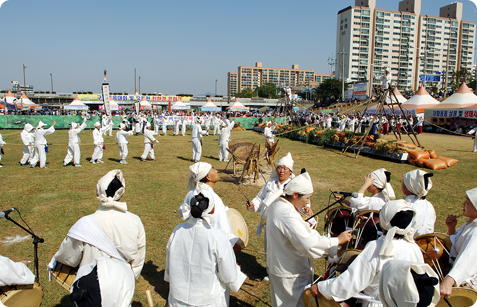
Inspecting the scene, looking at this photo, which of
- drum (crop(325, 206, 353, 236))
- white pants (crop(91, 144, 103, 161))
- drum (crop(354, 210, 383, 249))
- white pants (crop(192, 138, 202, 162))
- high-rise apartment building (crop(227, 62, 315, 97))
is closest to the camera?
drum (crop(354, 210, 383, 249))

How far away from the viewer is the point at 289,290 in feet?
9.95

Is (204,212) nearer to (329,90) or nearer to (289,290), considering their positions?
(289,290)

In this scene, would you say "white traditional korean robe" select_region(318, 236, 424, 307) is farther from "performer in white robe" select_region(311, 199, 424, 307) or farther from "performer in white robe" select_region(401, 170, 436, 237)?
"performer in white robe" select_region(401, 170, 436, 237)

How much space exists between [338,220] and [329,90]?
244ft

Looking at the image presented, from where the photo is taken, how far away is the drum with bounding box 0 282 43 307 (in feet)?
8.21

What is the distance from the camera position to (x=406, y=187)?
3783 mm

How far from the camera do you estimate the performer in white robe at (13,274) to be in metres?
2.44

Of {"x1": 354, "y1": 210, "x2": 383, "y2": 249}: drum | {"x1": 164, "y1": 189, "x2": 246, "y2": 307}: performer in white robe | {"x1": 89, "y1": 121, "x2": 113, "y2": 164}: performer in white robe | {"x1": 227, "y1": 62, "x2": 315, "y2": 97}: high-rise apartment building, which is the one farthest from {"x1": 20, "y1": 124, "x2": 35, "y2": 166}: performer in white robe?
{"x1": 227, "y1": 62, "x2": 315, "y2": 97}: high-rise apartment building

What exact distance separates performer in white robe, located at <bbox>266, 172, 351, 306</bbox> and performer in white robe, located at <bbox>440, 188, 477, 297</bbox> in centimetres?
84

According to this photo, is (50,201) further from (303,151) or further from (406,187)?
(303,151)

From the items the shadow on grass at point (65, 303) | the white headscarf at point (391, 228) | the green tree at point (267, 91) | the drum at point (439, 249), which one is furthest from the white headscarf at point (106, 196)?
the green tree at point (267, 91)

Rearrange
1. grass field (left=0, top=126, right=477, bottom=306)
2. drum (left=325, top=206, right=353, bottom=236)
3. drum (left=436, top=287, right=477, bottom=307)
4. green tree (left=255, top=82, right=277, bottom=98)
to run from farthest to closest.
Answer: green tree (left=255, top=82, right=277, bottom=98), grass field (left=0, top=126, right=477, bottom=306), drum (left=325, top=206, right=353, bottom=236), drum (left=436, top=287, right=477, bottom=307)

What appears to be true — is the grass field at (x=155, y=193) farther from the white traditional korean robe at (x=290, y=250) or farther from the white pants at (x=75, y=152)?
the white traditional korean robe at (x=290, y=250)

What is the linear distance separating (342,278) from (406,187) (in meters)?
1.87
